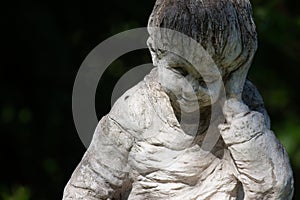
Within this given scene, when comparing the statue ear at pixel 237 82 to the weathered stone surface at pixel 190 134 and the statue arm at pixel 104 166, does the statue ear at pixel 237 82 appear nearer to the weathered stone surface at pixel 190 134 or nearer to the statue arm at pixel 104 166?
the weathered stone surface at pixel 190 134

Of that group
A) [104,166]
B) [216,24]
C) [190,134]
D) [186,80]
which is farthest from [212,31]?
[104,166]

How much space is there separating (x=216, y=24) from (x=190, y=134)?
0.32m

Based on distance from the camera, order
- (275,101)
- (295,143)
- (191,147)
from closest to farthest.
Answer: (191,147), (295,143), (275,101)

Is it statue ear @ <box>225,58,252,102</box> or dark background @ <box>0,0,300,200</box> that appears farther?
dark background @ <box>0,0,300,200</box>

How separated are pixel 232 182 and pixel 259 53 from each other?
267 cm

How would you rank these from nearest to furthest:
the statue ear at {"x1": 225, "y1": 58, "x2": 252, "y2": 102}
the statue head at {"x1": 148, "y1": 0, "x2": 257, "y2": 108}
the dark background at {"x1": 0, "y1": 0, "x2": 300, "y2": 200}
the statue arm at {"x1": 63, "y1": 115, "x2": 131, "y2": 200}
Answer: the statue head at {"x1": 148, "y1": 0, "x2": 257, "y2": 108}
the statue ear at {"x1": 225, "y1": 58, "x2": 252, "y2": 102}
the statue arm at {"x1": 63, "y1": 115, "x2": 131, "y2": 200}
the dark background at {"x1": 0, "y1": 0, "x2": 300, "y2": 200}

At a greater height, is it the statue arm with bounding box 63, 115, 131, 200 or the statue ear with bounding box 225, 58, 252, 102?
the statue ear with bounding box 225, 58, 252, 102

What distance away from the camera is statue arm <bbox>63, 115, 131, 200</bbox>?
7.09 ft

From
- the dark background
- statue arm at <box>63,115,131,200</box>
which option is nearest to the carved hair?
statue arm at <box>63,115,131,200</box>

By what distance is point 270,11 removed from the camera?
177 inches

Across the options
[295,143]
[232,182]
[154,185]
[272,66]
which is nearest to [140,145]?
[154,185]

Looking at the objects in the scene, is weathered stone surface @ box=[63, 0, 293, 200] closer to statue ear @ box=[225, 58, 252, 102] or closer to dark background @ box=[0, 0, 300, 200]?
statue ear @ box=[225, 58, 252, 102]

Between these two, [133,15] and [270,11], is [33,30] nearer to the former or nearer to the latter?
[133,15]

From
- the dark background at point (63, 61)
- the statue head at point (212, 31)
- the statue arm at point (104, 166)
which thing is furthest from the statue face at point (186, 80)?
the dark background at point (63, 61)
